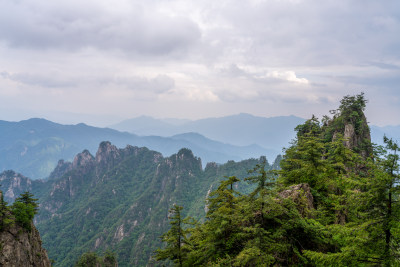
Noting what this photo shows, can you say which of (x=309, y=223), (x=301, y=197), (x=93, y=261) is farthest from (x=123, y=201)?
(x=309, y=223)

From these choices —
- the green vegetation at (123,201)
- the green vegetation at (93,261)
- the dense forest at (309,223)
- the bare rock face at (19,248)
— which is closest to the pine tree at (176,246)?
the dense forest at (309,223)

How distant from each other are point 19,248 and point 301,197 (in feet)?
117

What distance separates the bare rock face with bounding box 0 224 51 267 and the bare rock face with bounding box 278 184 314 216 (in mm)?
33829

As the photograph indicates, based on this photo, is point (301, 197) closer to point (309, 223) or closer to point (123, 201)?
point (309, 223)

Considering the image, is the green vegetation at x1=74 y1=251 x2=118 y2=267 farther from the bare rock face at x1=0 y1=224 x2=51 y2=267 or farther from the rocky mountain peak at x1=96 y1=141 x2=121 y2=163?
the rocky mountain peak at x1=96 y1=141 x2=121 y2=163

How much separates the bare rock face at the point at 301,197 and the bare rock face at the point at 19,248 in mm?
33829

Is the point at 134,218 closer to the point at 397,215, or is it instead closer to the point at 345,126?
the point at 345,126

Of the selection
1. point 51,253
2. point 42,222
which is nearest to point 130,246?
point 51,253

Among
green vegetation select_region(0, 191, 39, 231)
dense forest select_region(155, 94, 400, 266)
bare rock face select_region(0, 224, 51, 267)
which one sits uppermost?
dense forest select_region(155, 94, 400, 266)

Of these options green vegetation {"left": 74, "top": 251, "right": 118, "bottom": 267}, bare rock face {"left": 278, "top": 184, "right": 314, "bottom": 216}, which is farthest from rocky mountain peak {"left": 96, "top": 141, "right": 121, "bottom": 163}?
bare rock face {"left": 278, "top": 184, "right": 314, "bottom": 216}

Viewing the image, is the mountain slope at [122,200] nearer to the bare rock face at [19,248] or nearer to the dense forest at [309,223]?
the bare rock face at [19,248]

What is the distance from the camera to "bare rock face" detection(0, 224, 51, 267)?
26.5m

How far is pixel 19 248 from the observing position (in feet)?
92.7

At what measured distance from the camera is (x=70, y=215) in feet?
509
